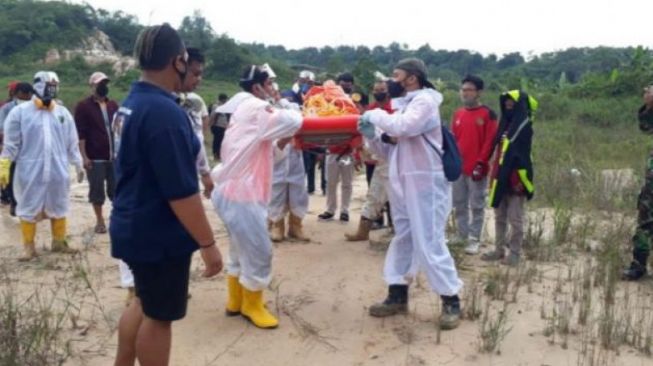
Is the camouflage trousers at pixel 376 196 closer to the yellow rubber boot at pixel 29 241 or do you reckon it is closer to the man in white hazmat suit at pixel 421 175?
the man in white hazmat suit at pixel 421 175

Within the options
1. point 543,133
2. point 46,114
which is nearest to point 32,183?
point 46,114

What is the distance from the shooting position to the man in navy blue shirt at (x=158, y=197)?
10.3 ft

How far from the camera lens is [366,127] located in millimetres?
5020

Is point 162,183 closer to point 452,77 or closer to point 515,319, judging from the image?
point 515,319

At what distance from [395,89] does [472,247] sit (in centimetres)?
273

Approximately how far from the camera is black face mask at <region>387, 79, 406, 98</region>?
5004 mm

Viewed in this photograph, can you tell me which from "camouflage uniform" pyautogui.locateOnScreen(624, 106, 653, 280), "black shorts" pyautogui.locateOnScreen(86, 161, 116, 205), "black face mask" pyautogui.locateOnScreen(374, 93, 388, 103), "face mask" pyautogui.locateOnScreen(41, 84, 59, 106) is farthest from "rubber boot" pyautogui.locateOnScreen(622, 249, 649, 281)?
"face mask" pyautogui.locateOnScreen(41, 84, 59, 106)

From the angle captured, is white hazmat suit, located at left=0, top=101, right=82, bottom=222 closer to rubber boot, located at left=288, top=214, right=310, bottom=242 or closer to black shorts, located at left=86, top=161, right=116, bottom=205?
black shorts, located at left=86, top=161, right=116, bottom=205

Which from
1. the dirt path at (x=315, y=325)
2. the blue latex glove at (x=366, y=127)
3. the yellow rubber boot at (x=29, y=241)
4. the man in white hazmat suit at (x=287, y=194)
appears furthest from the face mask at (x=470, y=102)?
the yellow rubber boot at (x=29, y=241)

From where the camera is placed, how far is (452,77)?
5012cm

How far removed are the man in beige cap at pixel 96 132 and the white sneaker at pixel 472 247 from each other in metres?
3.96

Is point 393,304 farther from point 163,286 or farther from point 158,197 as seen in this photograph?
point 158,197

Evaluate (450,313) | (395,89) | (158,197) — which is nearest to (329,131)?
(395,89)

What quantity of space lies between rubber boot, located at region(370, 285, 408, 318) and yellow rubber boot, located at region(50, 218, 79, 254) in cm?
343
